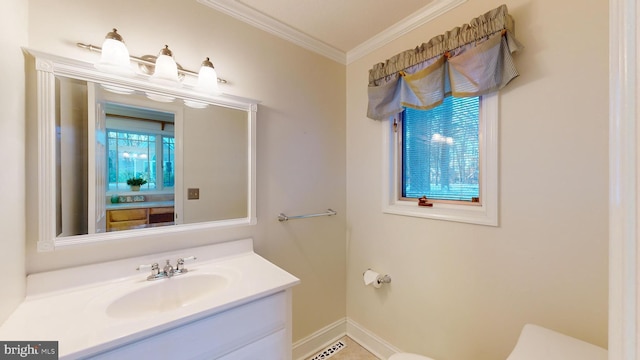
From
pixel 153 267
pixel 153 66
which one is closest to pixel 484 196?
pixel 153 267

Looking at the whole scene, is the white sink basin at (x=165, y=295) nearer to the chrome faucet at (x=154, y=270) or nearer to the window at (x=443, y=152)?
the chrome faucet at (x=154, y=270)

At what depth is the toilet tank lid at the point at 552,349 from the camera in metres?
0.85

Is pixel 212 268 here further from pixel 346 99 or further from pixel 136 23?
pixel 346 99

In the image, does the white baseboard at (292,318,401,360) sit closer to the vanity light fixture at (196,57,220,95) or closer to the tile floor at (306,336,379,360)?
the tile floor at (306,336,379,360)

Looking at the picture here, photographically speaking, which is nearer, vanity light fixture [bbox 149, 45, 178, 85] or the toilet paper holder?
vanity light fixture [bbox 149, 45, 178, 85]

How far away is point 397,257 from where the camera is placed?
1.66 meters

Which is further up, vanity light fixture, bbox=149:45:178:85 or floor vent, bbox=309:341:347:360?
vanity light fixture, bbox=149:45:178:85

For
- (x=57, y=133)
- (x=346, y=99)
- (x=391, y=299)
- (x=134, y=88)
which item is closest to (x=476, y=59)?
(x=346, y=99)

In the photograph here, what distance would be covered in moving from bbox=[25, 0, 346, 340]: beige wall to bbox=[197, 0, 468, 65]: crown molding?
49mm

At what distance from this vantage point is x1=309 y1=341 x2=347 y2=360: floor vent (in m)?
1.74

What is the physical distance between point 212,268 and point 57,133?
882 mm
